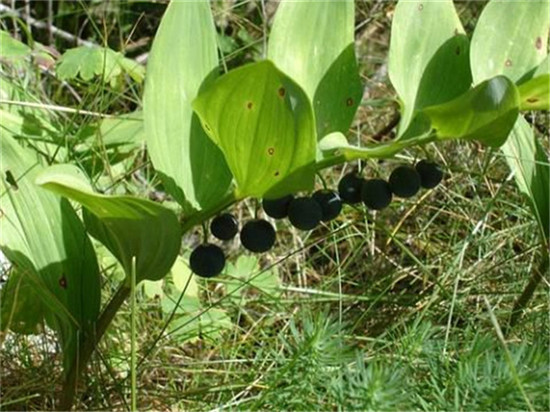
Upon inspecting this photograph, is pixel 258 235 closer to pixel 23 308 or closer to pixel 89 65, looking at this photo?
pixel 23 308

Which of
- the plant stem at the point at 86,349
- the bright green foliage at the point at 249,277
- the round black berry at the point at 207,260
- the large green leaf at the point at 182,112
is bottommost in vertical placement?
the bright green foliage at the point at 249,277

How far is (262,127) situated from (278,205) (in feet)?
0.43

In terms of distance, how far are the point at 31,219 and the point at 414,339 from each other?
47cm

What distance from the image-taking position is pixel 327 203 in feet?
3.72

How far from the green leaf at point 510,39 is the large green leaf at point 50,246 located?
1.69ft

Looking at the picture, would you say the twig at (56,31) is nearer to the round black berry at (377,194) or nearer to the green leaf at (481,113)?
the round black berry at (377,194)

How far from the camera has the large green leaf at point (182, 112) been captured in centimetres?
112

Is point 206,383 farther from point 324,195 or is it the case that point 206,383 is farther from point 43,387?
point 324,195

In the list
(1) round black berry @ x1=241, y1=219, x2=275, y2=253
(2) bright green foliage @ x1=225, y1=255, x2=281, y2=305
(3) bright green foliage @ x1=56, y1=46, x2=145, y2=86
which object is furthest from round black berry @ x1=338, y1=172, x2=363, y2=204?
(3) bright green foliage @ x1=56, y1=46, x2=145, y2=86

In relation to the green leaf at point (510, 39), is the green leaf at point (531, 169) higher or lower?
lower

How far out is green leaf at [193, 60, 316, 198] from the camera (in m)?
0.98

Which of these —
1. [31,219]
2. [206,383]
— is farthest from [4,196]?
[206,383]

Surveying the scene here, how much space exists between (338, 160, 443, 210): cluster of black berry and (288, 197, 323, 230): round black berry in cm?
8

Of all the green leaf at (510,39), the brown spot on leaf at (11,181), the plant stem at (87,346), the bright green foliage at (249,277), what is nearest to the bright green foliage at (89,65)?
the bright green foliage at (249,277)
